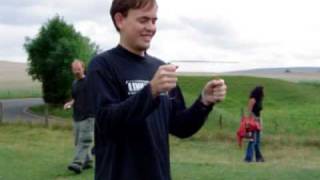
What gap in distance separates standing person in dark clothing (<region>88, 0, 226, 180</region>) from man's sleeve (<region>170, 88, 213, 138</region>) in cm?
8

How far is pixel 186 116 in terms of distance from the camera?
3.84 m

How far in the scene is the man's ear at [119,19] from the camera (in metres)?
3.56

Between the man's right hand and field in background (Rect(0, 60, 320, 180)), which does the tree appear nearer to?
field in background (Rect(0, 60, 320, 180))

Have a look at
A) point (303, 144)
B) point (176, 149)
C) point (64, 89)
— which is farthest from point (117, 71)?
point (64, 89)

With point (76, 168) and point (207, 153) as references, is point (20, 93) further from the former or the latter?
point (76, 168)

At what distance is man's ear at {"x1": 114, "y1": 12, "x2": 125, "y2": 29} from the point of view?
356 cm

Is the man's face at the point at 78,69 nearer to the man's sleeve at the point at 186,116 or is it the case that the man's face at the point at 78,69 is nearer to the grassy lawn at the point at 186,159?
the grassy lawn at the point at 186,159

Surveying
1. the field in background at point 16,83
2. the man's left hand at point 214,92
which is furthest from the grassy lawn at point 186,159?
the field in background at point 16,83

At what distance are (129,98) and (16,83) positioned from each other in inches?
2962

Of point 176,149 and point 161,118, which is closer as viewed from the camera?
point 161,118

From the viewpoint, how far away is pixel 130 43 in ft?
11.8

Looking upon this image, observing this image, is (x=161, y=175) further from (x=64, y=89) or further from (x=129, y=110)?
(x=64, y=89)

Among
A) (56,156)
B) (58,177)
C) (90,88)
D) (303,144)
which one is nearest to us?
(90,88)

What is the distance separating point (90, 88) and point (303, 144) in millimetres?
17695
